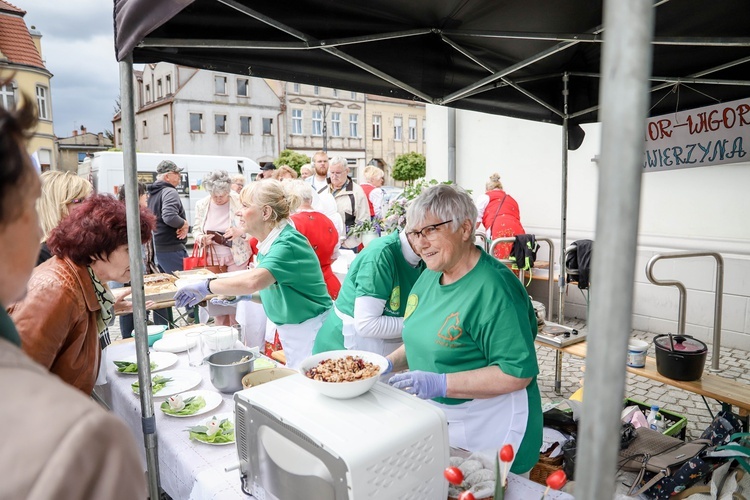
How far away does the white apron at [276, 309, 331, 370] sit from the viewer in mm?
3287

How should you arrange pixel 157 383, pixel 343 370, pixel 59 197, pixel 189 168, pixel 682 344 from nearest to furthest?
pixel 343 370 → pixel 157 383 → pixel 682 344 → pixel 59 197 → pixel 189 168

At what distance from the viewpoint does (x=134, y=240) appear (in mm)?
1918

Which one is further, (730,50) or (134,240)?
(730,50)

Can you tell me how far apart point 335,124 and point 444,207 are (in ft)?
130

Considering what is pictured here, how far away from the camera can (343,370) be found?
1592mm

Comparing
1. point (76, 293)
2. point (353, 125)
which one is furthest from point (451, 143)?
point (353, 125)

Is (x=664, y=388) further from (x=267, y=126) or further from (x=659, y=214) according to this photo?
(x=267, y=126)

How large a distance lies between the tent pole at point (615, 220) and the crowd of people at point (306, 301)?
61cm

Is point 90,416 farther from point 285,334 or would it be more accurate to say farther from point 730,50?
point 730,50

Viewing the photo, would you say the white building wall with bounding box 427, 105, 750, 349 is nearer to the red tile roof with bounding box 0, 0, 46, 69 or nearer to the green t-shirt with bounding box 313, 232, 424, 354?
the green t-shirt with bounding box 313, 232, 424, 354

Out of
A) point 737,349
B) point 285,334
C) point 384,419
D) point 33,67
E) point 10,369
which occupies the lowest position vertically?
point 737,349

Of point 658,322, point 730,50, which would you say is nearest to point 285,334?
point 730,50

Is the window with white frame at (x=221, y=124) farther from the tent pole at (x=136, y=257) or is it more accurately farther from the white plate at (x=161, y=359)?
the tent pole at (x=136, y=257)

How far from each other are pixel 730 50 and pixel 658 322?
4288mm
